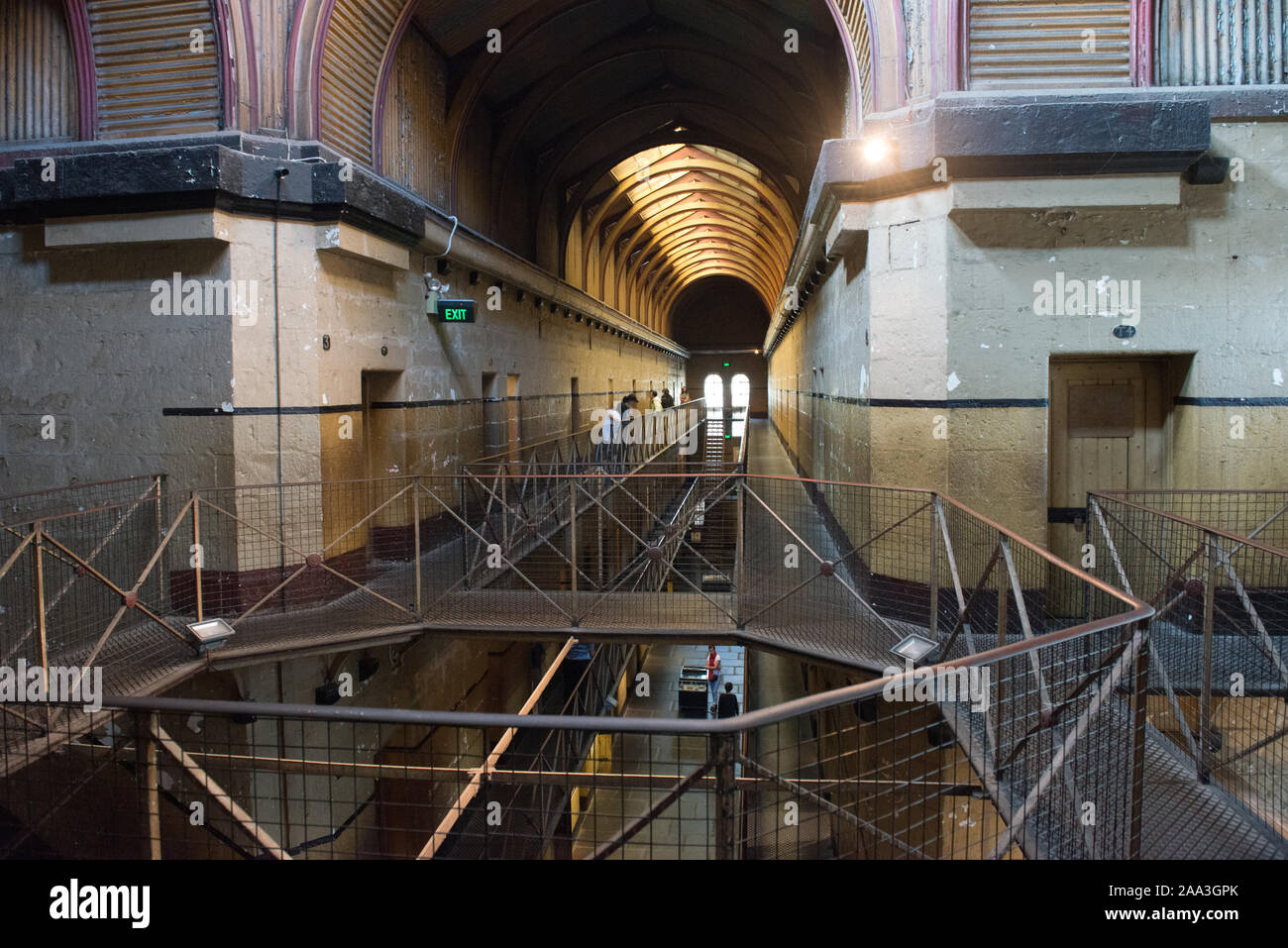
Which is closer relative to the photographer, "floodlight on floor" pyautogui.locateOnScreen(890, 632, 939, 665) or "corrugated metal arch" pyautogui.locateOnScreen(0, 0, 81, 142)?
"floodlight on floor" pyautogui.locateOnScreen(890, 632, 939, 665)

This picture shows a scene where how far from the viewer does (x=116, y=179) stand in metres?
6.51

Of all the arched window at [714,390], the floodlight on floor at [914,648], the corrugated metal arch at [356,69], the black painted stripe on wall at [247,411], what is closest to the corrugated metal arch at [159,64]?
the corrugated metal arch at [356,69]

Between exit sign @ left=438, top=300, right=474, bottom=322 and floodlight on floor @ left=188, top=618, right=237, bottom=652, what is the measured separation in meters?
4.32

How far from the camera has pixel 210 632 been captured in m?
5.78

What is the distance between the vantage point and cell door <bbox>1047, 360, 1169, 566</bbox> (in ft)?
22.4

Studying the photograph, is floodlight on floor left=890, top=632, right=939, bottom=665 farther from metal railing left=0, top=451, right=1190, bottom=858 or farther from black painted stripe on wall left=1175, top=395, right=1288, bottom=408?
black painted stripe on wall left=1175, top=395, right=1288, bottom=408

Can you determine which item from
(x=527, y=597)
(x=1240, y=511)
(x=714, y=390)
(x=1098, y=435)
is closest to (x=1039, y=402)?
(x=1098, y=435)

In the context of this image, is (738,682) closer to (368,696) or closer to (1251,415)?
(368,696)

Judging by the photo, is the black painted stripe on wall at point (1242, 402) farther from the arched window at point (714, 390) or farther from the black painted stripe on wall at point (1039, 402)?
the arched window at point (714, 390)

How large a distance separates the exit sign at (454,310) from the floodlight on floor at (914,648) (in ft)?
19.5

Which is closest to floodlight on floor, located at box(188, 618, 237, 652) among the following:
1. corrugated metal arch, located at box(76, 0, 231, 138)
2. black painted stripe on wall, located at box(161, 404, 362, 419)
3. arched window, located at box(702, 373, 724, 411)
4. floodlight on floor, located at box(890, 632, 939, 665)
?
black painted stripe on wall, located at box(161, 404, 362, 419)

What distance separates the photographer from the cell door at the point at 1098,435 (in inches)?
268

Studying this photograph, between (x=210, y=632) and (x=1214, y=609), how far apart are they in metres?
5.94

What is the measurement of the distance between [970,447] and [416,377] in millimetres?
5389
